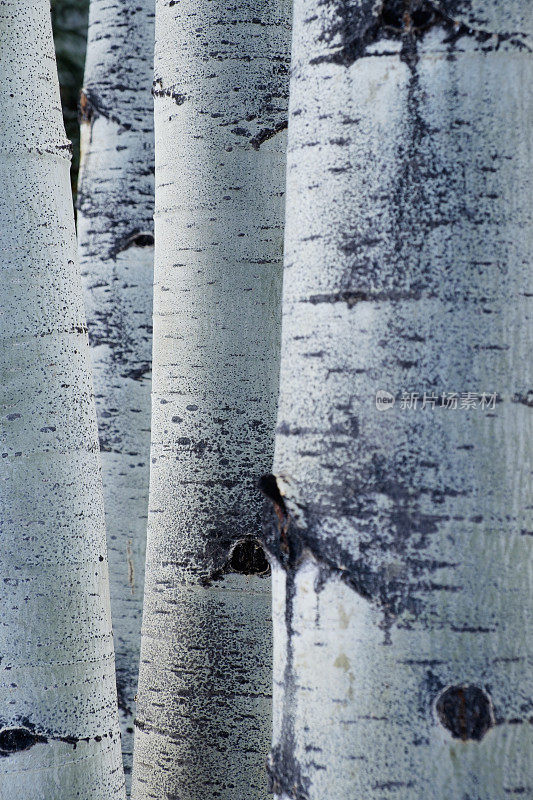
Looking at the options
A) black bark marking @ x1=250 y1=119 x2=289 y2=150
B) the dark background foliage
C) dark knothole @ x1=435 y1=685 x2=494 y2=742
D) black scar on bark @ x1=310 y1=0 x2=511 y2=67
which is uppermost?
the dark background foliage

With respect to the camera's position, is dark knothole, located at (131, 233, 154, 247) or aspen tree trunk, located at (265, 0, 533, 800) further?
dark knothole, located at (131, 233, 154, 247)

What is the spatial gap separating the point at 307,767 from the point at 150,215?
1999 mm

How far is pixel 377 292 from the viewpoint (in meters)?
0.80

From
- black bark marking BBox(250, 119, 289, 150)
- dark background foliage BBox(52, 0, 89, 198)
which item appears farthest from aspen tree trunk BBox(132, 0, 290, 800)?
dark background foliage BBox(52, 0, 89, 198)

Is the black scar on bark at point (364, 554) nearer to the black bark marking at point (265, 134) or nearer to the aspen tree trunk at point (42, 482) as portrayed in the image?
the aspen tree trunk at point (42, 482)

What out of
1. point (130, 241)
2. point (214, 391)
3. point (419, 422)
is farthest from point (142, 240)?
point (419, 422)

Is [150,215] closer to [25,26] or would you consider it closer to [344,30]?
[25,26]

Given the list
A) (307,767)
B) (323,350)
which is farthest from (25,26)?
(307,767)

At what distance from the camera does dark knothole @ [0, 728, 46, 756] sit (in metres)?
1.29

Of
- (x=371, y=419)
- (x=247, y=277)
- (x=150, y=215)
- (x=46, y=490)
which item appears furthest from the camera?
(x=150, y=215)

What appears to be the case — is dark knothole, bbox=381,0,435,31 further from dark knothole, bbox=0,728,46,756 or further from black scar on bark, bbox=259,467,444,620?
dark knothole, bbox=0,728,46,756

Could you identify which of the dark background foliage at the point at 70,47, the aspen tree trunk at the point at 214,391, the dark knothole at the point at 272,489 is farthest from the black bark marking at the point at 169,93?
the dark background foliage at the point at 70,47

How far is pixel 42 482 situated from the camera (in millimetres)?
1324

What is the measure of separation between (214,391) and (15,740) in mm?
643
